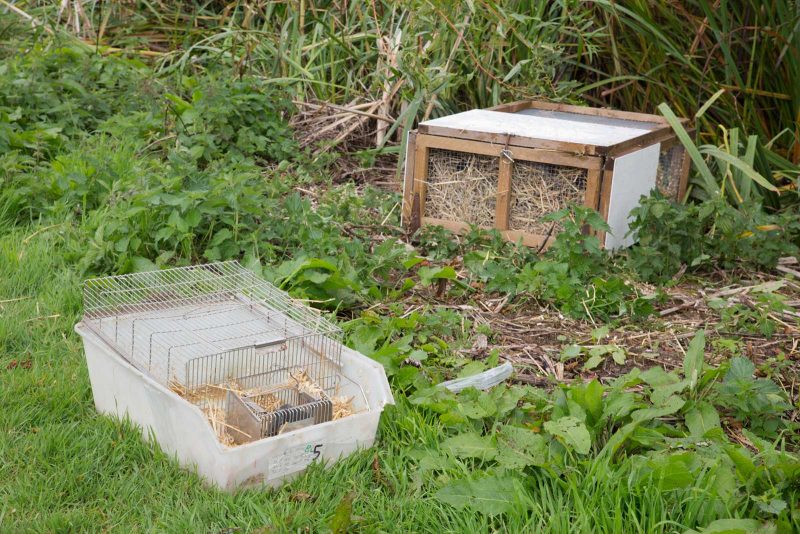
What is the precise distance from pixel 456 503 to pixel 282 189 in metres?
2.64

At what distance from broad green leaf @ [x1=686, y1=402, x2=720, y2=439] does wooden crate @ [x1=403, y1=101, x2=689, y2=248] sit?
4.67 feet

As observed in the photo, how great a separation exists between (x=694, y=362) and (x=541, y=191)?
1.58m

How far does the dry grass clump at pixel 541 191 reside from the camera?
447 centimetres

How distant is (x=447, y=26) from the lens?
5027mm

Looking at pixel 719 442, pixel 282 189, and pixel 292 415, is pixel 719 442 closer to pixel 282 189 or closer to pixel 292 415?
pixel 292 415

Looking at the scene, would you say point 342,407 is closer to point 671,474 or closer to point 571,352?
point 571,352

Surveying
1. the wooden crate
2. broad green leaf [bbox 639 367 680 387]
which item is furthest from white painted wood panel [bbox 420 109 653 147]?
broad green leaf [bbox 639 367 680 387]

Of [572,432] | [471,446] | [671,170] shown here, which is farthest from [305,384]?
[671,170]

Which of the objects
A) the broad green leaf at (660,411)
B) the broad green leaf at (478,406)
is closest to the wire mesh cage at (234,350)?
the broad green leaf at (478,406)

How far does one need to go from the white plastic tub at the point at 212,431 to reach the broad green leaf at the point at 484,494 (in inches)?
13.8

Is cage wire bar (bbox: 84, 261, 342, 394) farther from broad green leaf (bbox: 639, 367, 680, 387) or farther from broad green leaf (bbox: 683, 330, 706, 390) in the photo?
broad green leaf (bbox: 683, 330, 706, 390)

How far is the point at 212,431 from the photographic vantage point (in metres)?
2.53

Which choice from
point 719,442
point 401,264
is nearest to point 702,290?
point 401,264

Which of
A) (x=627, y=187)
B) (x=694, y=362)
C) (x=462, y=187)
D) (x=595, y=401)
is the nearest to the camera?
(x=595, y=401)
